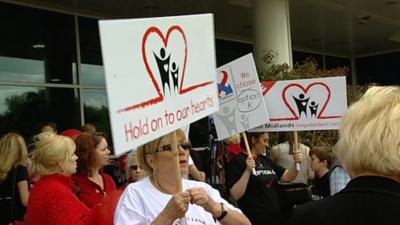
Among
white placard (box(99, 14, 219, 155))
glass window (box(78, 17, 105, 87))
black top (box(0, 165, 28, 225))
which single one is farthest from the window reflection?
white placard (box(99, 14, 219, 155))

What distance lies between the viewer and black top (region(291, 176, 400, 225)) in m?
1.79

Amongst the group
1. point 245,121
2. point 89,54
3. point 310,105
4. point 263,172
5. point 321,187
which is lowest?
point 321,187

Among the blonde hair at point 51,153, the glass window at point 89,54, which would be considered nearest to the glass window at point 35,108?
the glass window at point 89,54

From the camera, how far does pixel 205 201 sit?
2771mm

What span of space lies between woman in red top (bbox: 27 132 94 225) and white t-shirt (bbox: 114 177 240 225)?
54cm

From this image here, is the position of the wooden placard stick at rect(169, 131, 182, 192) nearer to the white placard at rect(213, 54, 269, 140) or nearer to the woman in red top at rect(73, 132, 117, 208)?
the woman in red top at rect(73, 132, 117, 208)

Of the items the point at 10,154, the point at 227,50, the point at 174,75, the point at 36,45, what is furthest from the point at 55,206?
the point at 227,50

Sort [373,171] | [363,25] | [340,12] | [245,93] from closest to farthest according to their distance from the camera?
1. [373,171]
2. [245,93]
3. [340,12]
4. [363,25]

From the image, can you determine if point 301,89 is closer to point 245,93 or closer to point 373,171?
point 245,93

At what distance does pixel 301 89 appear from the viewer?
245 inches

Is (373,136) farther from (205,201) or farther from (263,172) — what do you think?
(263,172)

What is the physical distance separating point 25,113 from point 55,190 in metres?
7.26

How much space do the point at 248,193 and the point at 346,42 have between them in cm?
1442

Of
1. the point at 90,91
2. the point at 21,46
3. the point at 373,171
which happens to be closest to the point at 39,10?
the point at 21,46
